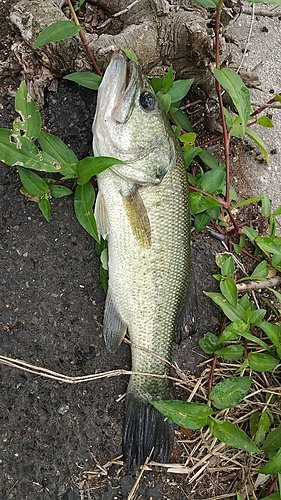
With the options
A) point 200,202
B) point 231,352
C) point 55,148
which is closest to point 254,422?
point 231,352

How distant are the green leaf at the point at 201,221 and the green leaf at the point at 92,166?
79 cm

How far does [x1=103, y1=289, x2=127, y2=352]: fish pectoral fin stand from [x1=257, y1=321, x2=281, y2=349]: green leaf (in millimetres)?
797

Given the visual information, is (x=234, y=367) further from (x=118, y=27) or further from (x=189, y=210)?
(x=118, y=27)

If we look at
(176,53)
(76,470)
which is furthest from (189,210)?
(76,470)

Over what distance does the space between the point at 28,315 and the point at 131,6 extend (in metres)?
1.80

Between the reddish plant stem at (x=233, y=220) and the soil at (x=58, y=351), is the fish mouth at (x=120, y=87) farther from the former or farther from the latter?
the reddish plant stem at (x=233, y=220)

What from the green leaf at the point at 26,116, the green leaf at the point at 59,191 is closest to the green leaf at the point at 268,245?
the green leaf at the point at 59,191

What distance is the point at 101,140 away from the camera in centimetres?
266

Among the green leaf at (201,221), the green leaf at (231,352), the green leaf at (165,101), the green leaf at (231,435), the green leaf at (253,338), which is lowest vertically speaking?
the green leaf at (231,435)

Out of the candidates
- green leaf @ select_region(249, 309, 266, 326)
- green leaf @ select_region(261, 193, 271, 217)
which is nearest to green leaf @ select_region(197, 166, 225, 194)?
green leaf @ select_region(261, 193, 271, 217)

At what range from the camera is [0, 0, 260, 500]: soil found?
2.75 meters

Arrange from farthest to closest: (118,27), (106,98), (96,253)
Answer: (118,27) < (96,253) < (106,98)

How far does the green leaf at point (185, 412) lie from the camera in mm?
2643

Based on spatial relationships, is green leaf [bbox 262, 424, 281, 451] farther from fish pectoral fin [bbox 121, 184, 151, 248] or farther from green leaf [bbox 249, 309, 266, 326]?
fish pectoral fin [bbox 121, 184, 151, 248]
